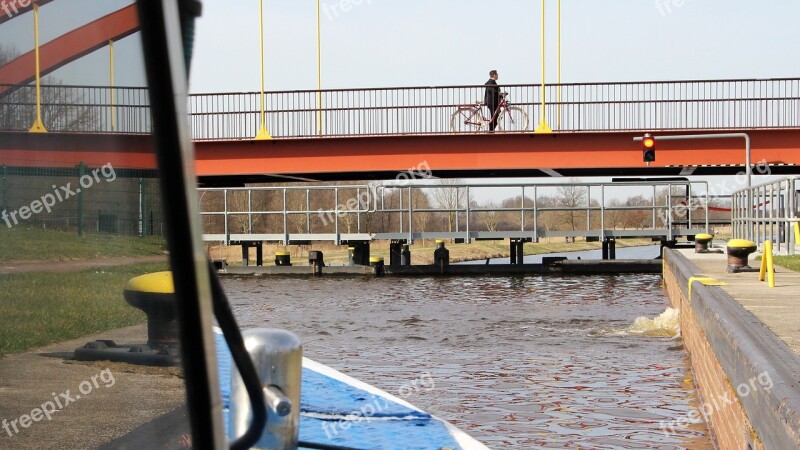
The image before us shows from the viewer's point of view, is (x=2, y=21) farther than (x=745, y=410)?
No

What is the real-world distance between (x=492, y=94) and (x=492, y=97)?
38 centimetres

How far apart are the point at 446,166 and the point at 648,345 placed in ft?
55.1

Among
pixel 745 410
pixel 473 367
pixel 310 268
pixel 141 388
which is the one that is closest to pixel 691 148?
pixel 310 268

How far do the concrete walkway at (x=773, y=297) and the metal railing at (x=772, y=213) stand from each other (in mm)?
1461

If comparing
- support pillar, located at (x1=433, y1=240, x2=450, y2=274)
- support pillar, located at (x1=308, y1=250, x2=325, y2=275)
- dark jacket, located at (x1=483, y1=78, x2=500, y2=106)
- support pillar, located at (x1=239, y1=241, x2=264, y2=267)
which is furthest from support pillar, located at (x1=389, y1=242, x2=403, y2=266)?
dark jacket, located at (x1=483, y1=78, x2=500, y2=106)

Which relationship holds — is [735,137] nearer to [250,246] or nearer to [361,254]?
[361,254]

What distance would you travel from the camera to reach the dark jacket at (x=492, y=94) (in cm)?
3033

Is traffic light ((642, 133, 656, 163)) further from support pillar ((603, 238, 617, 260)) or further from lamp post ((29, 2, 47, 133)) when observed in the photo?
lamp post ((29, 2, 47, 133))

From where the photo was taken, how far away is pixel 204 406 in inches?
43.1

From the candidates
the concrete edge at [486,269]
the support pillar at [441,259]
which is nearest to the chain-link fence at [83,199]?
the concrete edge at [486,269]

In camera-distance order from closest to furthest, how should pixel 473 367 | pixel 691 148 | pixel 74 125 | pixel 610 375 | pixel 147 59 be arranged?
pixel 147 59
pixel 74 125
pixel 610 375
pixel 473 367
pixel 691 148

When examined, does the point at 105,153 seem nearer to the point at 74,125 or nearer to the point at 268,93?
the point at 74,125

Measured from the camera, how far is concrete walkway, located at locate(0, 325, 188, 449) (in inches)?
46.1

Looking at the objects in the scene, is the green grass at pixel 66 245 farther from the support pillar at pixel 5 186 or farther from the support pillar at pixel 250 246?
the support pillar at pixel 250 246
